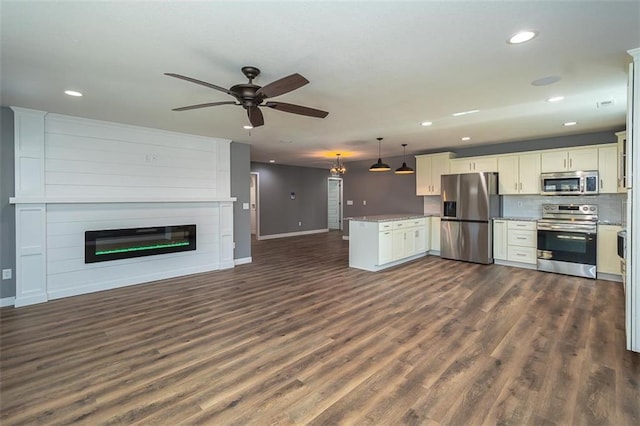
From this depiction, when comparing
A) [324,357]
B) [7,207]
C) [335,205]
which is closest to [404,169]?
[324,357]

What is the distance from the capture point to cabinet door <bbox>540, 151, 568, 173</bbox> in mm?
5414

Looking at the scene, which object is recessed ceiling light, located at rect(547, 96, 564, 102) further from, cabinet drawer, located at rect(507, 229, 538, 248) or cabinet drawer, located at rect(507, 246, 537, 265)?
cabinet drawer, located at rect(507, 246, 537, 265)

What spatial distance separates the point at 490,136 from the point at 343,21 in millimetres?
4729

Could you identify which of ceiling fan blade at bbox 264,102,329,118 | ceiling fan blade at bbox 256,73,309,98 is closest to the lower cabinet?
ceiling fan blade at bbox 264,102,329,118

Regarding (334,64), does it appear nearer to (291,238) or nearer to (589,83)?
(589,83)

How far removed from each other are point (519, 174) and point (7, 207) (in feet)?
26.4

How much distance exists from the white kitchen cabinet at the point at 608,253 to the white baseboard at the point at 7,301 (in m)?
8.52

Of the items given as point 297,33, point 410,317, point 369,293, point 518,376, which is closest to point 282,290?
point 369,293

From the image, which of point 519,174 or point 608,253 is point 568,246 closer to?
point 608,253

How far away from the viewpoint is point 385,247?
5684 millimetres

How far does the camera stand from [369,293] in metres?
4.36

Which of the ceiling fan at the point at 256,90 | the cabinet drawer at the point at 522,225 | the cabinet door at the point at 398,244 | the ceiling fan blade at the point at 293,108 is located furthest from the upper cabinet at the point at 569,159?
the ceiling fan at the point at 256,90

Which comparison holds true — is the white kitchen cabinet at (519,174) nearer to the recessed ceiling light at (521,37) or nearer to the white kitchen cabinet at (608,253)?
the white kitchen cabinet at (608,253)

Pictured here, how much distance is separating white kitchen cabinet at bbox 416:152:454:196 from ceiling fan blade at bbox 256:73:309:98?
206 inches
